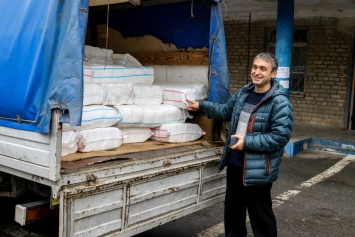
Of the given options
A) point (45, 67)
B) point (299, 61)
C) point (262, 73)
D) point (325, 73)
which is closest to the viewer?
point (45, 67)

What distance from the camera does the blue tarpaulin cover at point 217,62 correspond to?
4242 millimetres

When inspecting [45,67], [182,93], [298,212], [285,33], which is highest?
[285,33]

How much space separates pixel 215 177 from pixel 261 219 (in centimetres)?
60

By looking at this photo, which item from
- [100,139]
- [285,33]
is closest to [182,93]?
[100,139]

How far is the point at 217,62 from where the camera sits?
4312 mm

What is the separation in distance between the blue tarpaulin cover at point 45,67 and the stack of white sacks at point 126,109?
0.48 metres

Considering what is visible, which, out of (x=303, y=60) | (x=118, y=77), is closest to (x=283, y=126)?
(x=118, y=77)

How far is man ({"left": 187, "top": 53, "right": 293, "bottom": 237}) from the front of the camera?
12.0 feet

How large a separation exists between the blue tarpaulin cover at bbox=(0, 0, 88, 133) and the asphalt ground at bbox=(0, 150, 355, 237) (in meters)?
1.01

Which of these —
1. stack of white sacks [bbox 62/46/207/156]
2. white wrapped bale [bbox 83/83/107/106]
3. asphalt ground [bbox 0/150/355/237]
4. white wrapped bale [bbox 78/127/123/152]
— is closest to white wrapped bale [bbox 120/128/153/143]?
stack of white sacks [bbox 62/46/207/156]

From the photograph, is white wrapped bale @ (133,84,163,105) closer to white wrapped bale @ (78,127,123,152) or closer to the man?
white wrapped bale @ (78,127,123,152)

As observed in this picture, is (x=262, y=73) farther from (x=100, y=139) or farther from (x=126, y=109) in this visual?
(x=100, y=139)

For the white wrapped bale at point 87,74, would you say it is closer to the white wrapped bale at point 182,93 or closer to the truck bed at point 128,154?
the truck bed at point 128,154

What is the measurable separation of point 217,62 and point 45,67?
189cm
